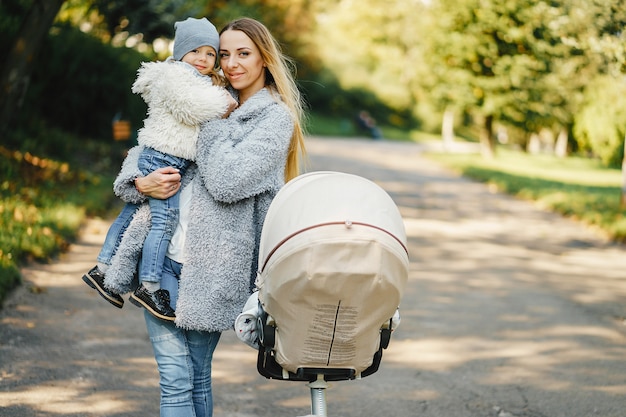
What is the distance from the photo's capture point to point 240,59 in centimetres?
309

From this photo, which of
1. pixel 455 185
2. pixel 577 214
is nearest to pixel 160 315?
pixel 577 214

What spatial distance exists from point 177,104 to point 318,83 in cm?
417

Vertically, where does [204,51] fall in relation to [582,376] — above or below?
above

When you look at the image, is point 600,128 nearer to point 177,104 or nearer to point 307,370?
point 177,104

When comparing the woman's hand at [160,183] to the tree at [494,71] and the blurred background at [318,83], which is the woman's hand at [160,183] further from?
the tree at [494,71]

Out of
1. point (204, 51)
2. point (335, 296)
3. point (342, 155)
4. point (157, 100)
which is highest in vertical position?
point (204, 51)

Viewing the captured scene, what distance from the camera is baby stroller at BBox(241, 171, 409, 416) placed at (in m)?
2.38

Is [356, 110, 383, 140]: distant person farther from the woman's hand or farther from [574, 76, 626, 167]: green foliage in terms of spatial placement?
the woman's hand

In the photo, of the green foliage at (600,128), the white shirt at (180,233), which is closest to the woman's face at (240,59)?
the white shirt at (180,233)

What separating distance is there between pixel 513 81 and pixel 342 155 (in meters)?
7.00

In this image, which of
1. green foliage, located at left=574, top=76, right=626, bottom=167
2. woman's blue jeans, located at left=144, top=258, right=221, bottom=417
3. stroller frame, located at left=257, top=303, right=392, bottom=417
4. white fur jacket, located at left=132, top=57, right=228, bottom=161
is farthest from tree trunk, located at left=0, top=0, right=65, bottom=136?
green foliage, located at left=574, top=76, right=626, bottom=167

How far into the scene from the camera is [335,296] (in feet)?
7.93

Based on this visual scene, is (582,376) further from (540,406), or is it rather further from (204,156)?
(204,156)

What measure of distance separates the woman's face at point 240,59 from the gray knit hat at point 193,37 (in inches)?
2.7
